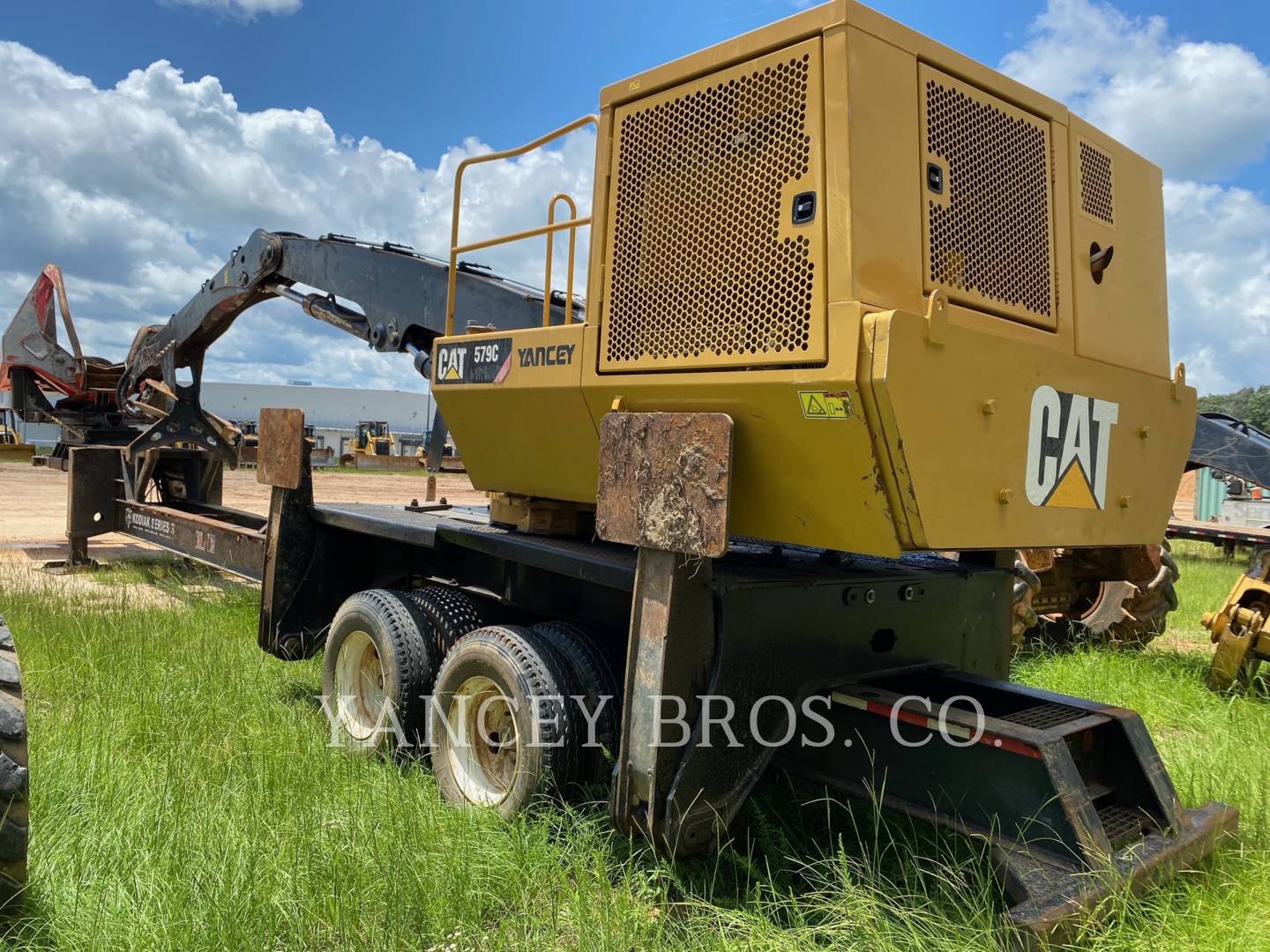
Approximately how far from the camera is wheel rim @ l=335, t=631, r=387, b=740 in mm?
4594

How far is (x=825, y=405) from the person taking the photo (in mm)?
2676

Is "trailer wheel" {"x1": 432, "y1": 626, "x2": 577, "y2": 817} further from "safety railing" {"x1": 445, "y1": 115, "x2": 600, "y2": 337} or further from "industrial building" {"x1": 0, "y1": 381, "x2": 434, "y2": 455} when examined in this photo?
"industrial building" {"x1": 0, "y1": 381, "x2": 434, "y2": 455}

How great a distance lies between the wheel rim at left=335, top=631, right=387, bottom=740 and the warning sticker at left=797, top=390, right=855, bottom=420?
2723 millimetres

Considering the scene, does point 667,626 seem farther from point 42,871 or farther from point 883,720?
point 42,871

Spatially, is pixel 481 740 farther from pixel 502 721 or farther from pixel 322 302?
pixel 322 302

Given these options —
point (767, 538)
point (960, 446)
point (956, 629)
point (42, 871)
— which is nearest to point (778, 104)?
point (960, 446)

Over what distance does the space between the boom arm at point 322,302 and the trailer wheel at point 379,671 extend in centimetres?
153

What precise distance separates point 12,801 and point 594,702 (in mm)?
1778

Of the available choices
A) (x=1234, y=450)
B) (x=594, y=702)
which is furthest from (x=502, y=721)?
(x=1234, y=450)

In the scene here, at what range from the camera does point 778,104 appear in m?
2.88

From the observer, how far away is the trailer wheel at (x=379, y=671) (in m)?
4.18

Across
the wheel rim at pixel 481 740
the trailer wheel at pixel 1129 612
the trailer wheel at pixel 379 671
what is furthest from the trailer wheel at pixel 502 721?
the trailer wheel at pixel 1129 612

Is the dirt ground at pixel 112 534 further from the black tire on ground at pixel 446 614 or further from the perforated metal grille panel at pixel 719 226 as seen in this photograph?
the perforated metal grille panel at pixel 719 226

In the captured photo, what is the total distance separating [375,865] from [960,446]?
227cm
